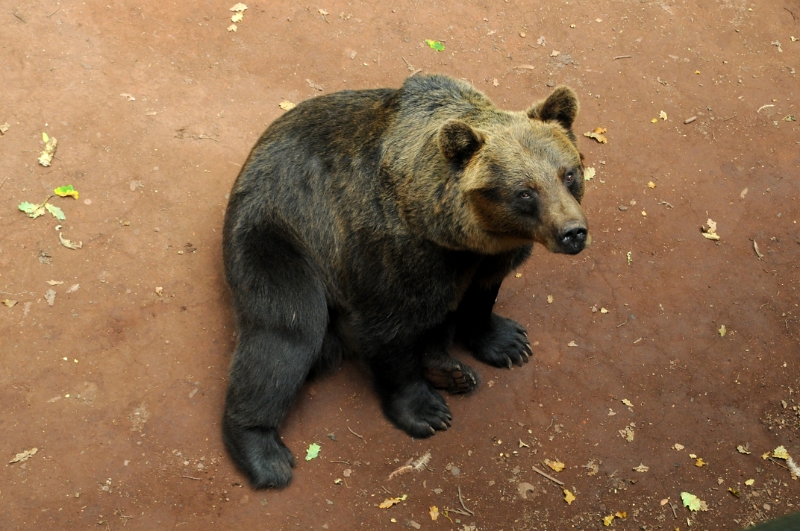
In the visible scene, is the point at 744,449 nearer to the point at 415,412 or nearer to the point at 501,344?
the point at 501,344

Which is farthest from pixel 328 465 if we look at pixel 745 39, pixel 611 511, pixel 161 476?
pixel 745 39

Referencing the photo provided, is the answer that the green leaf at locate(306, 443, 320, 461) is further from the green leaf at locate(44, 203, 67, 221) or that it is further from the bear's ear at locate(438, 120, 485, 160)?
the green leaf at locate(44, 203, 67, 221)

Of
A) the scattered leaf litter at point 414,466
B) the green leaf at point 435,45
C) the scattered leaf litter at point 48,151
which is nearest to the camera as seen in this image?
the scattered leaf litter at point 414,466

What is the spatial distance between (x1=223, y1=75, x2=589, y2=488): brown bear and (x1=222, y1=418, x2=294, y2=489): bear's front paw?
1 cm

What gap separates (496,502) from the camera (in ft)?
19.7

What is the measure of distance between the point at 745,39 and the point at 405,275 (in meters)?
7.14

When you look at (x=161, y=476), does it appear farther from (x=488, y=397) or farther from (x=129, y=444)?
(x=488, y=397)

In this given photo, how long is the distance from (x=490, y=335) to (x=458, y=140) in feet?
8.00

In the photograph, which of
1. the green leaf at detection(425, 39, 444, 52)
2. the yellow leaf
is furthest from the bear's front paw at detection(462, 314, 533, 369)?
the green leaf at detection(425, 39, 444, 52)

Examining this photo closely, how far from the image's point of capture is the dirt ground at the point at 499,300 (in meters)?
6.01

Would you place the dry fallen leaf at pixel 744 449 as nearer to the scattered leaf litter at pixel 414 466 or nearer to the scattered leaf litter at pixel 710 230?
the scattered leaf litter at pixel 710 230

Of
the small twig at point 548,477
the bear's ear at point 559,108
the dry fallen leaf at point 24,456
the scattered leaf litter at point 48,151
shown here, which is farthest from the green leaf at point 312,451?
the scattered leaf litter at point 48,151

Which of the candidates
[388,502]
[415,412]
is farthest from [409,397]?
[388,502]

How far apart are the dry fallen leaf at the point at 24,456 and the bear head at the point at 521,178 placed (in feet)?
12.3
